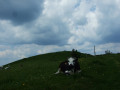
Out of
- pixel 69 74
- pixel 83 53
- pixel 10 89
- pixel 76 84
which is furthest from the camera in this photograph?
pixel 83 53

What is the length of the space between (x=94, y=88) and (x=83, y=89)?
1.09 meters

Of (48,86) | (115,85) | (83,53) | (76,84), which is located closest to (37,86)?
(48,86)

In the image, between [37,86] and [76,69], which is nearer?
[37,86]

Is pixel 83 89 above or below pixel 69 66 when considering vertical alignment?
below

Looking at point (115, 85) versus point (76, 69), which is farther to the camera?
point (76, 69)

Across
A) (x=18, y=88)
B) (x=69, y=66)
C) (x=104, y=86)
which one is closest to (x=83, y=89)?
(x=104, y=86)

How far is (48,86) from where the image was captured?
15.9 metres

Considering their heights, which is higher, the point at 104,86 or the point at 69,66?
the point at 69,66

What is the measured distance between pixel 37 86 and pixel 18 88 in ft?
4.88

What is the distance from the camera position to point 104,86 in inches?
683

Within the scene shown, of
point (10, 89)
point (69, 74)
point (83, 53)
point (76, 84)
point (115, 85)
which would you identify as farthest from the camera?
point (83, 53)

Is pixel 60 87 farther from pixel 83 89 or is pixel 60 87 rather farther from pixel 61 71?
pixel 61 71

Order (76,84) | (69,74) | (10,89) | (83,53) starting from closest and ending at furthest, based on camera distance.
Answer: (10,89)
(76,84)
(69,74)
(83,53)

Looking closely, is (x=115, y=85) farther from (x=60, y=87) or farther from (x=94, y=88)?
(x=60, y=87)
